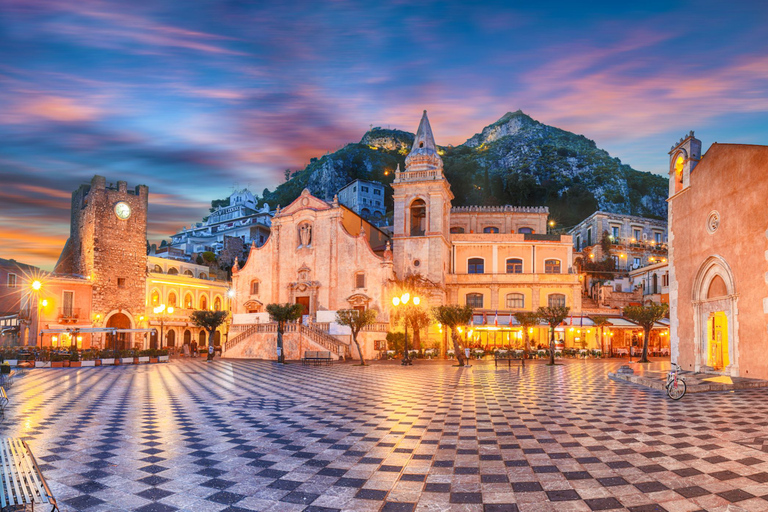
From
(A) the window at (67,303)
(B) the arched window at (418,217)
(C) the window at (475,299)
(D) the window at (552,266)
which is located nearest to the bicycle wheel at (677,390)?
(B) the arched window at (418,217)

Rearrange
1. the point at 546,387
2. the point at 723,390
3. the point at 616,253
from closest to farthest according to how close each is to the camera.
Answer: the point at 723,390, the point at 546,387, the point at 616,253

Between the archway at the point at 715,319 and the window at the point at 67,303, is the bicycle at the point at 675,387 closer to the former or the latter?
the archway at the point at 715,319

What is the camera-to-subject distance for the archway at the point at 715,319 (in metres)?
19.6

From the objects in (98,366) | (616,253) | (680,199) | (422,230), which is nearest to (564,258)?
(422,230)

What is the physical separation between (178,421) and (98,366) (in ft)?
74.2

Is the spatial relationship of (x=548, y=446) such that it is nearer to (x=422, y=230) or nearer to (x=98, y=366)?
(x=98, y=366)

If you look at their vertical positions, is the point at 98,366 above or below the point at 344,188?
below

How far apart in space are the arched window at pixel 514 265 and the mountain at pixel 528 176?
1381 inches

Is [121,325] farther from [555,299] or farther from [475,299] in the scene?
[555,299]

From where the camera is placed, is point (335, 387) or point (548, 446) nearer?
point (548, 446)

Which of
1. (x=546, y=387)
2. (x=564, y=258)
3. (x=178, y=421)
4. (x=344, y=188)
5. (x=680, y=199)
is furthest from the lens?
(x=344, y=188)

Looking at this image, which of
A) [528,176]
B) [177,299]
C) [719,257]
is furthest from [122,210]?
[528,176]

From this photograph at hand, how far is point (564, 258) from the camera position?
4650 centimetres

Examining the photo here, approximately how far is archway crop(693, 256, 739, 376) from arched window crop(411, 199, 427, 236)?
965 inches
